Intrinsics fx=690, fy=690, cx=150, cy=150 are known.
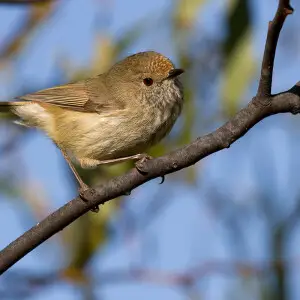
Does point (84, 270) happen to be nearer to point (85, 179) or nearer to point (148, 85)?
point (85, 179)

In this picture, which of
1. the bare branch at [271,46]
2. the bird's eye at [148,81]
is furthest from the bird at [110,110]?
the bare branch at [271,46]

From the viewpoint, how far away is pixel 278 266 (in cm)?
298

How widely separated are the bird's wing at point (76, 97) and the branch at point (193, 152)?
1.09 m

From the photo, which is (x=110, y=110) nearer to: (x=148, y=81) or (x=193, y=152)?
(x=148, y=81)

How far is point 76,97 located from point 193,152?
1563 millimetres

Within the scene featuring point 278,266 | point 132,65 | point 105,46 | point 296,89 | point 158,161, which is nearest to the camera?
point 296,89

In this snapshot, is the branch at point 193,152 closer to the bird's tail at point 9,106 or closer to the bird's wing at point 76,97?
the bird's wing at point 76,97

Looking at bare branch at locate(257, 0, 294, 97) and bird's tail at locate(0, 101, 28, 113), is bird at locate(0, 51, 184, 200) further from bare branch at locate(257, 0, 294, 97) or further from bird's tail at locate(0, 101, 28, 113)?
bare branch at locate(257, 0, 294, 97)

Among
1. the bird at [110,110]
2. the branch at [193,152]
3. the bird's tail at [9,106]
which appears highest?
the bird's tail at [9,106]

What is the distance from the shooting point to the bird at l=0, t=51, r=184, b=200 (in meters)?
3.07

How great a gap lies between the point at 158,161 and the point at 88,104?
138 cm

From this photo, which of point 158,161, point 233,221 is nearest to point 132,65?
point 233,221

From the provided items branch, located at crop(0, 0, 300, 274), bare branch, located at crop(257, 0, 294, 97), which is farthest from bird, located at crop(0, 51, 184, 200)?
bare branch, located at crop(257, 0, 294, 97)

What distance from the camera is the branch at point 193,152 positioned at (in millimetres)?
1827
